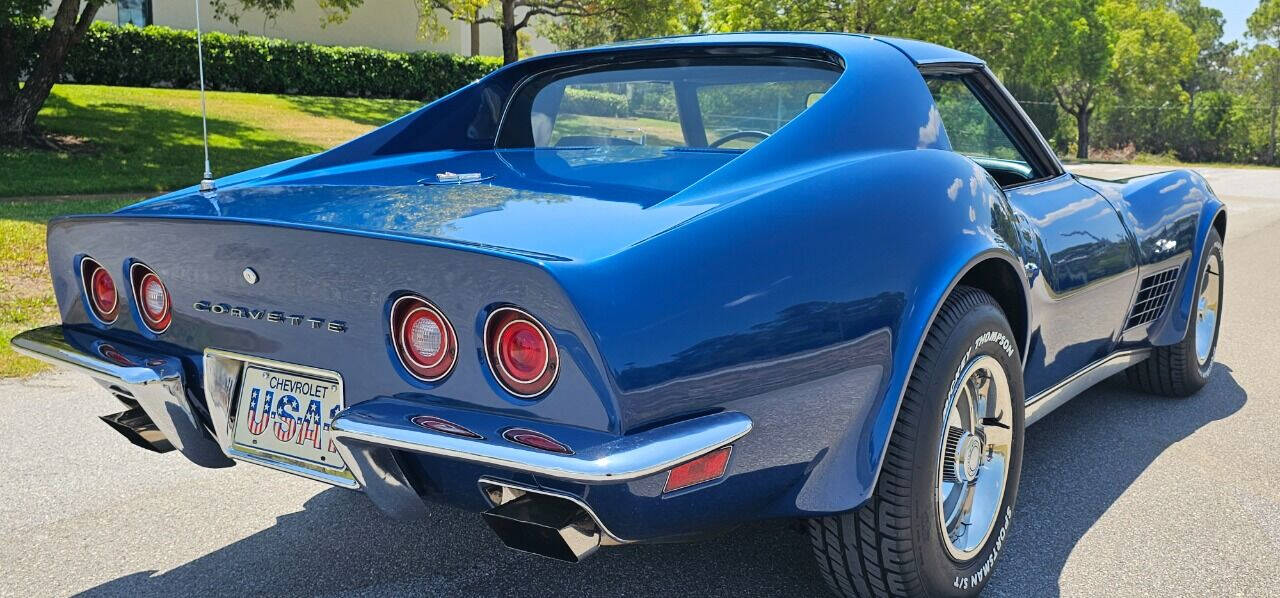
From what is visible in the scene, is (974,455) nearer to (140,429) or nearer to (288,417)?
(288,417)

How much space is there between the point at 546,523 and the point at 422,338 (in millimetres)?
442

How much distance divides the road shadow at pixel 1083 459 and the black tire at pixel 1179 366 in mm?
61

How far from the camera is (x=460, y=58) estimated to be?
2672 cm

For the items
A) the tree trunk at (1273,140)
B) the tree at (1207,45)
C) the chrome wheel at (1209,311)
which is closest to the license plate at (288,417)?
the chrome wheel at (1209,311)

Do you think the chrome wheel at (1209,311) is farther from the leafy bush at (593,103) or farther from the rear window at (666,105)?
the leafy bush at (593,103)

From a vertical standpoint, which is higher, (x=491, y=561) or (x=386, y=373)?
(x=386, y=373)

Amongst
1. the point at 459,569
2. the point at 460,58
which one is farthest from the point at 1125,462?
the point at 460,58

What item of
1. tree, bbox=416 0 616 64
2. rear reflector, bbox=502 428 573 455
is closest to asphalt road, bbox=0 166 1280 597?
rear reflector, bbox=502 428 573 455

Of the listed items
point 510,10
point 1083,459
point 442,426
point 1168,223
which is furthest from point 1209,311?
point 510,10

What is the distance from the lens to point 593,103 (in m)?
3.39

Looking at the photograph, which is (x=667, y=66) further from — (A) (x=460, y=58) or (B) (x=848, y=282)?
(A) (x=460, y=58)

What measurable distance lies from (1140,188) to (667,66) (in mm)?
1978

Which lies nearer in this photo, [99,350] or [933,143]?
[99,350]

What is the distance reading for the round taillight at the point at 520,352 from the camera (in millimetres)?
2031
